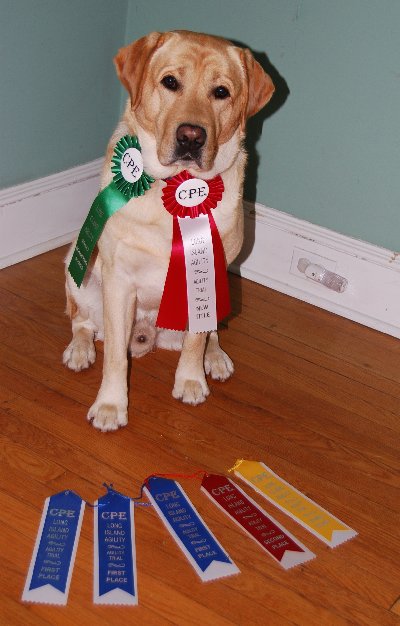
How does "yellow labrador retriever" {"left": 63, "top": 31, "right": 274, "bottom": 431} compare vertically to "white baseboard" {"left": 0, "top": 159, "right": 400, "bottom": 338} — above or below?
above

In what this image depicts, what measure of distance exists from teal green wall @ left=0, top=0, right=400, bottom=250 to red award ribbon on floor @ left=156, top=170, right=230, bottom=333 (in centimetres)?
82

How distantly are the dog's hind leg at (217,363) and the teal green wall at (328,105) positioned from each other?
744 millimetres

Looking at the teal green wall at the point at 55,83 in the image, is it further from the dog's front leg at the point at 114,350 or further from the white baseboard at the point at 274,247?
the dog's front leg at the point at 114,350

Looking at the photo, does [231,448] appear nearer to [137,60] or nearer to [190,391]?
[190,391]

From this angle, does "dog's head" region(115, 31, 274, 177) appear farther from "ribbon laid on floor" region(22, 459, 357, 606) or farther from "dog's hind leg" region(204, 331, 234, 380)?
"ribbon laid on floor" region(22, 459, 357, 606)

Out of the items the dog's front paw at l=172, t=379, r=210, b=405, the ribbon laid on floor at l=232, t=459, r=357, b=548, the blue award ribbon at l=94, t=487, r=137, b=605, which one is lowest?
the dog's front paw at l=172, t=379, r=210, b=405

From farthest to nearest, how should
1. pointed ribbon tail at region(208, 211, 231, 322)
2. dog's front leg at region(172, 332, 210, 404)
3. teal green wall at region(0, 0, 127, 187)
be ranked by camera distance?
teal green wall at region(0, 0, 127, 187)
dog's front leg at region(172, 332, 210, 404)
pointed ribbon tail at region(208, 211, 231, 322)

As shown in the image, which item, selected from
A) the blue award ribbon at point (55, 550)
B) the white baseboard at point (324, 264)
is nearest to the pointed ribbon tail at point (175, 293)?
the blue award ribbon at point (55, 550)

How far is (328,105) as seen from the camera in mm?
2686

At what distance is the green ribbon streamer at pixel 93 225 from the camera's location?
203 centimetres

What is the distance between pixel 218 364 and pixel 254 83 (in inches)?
35.3

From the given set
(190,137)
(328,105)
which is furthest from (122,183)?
(328,105)

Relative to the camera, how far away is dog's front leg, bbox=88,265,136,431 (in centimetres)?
209

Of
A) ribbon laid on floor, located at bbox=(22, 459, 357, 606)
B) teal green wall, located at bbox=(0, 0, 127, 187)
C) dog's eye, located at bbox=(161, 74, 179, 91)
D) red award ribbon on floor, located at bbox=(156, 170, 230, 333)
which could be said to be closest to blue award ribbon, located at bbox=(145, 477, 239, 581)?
ribbon laid on floor, located at bbox=(22, 459, 357, 606)
